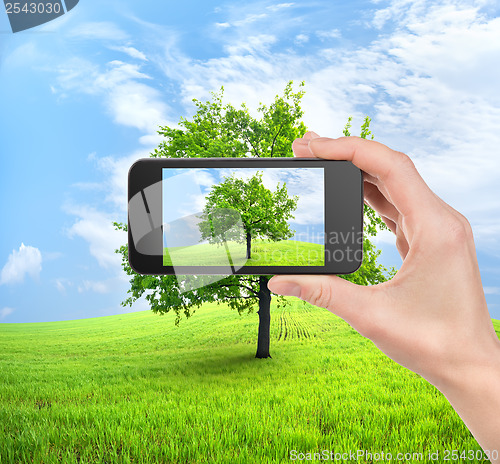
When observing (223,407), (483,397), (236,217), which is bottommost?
(223,407)

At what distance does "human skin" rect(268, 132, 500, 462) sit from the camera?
7.00 ft

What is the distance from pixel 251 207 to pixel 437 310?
5563mm

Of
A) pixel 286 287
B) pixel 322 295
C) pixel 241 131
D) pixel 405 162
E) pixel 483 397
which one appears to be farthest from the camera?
pixel 241 131

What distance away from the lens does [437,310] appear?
222 centimetres

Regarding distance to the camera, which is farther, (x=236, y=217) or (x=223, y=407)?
(x=223, y=407)

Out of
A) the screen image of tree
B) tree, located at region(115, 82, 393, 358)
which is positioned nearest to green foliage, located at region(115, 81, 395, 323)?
tree, located at region(115, 82, 393, 358)

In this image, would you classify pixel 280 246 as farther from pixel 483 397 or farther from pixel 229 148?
pixel 229 148

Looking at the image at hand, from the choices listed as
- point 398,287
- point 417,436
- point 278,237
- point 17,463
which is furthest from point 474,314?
point 17,463

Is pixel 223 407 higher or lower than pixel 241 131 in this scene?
lower

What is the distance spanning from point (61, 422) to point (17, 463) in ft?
4.46

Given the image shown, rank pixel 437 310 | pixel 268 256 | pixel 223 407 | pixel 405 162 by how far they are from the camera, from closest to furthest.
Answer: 1. pixel 437 310
2. pixel 405 162
3. pixel 268 256
4. pixel 223 407

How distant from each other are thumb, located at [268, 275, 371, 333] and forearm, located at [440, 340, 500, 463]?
0.65 meters

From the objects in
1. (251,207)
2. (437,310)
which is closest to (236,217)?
(251,207)

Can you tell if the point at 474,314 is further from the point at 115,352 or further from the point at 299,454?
the point at 115,352
